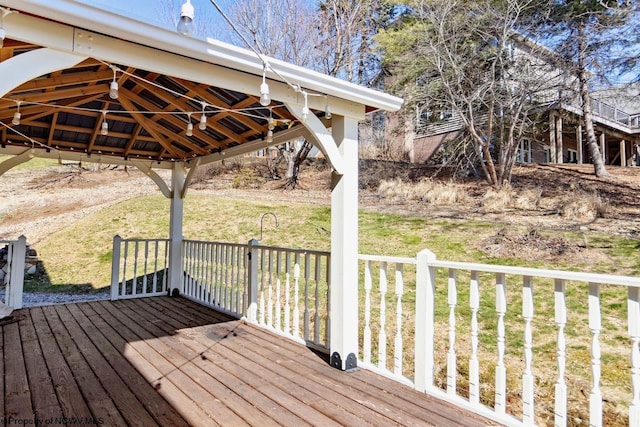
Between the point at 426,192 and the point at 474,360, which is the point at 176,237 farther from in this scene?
the point at 426,192

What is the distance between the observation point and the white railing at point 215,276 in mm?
4641

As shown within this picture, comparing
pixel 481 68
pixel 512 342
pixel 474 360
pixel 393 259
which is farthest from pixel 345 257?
pixel 481 68

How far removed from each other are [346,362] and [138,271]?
694cm

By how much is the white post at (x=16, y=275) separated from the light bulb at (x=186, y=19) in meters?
4.46

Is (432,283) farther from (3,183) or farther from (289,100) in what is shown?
(3,183)

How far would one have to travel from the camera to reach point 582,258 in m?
6.18

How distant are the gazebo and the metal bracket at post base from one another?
1.0 inches

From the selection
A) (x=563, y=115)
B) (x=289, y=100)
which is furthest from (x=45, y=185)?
(x=563, y=115)

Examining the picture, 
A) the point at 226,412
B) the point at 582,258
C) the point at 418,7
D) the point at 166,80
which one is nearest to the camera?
the point at 226,412

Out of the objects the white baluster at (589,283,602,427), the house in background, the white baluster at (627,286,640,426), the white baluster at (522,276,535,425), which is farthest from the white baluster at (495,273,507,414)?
the house in background

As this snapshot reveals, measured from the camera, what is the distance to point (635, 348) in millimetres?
1695

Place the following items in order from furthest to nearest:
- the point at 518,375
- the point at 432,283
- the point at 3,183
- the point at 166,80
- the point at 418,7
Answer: the point at 3,183 → the point at 418,7 → the point at 518,375 → the point at 166,80 → the point at 432,283

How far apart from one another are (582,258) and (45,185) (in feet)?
55.7

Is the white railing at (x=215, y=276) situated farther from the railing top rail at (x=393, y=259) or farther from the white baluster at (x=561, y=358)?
the white baluster at (x=561, y=358)
